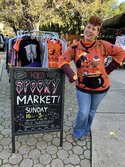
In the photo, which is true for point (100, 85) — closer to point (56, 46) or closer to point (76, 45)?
point (76, 45)

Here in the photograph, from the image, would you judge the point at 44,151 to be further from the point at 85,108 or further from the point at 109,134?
the point at 109,134

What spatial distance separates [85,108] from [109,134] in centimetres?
86

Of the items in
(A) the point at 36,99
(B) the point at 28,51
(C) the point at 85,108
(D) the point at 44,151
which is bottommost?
(D) the point at 44,151

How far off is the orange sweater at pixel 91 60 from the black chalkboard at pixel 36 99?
25 centimetres

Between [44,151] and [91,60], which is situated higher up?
[91,60]

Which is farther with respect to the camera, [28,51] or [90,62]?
[28,51]

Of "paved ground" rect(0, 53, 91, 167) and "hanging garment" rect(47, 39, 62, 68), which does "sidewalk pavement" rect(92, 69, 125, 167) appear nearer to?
"paved ground" rect(0, 53, 91, 167)

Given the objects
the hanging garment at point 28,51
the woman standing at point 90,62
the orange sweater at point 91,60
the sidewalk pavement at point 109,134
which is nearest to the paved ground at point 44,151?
the sidewalk pavement at point 109,134

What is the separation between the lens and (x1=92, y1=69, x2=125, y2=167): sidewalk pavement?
2559 millimetres

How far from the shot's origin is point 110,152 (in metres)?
2.70

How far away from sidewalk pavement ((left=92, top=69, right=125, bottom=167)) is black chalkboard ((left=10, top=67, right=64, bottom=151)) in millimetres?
681

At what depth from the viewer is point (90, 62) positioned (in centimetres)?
235

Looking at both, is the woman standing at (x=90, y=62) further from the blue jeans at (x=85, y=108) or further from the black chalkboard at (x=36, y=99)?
the black chalkboard at (x=36, y=99)

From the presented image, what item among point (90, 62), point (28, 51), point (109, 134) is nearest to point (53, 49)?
point (28, 51)
